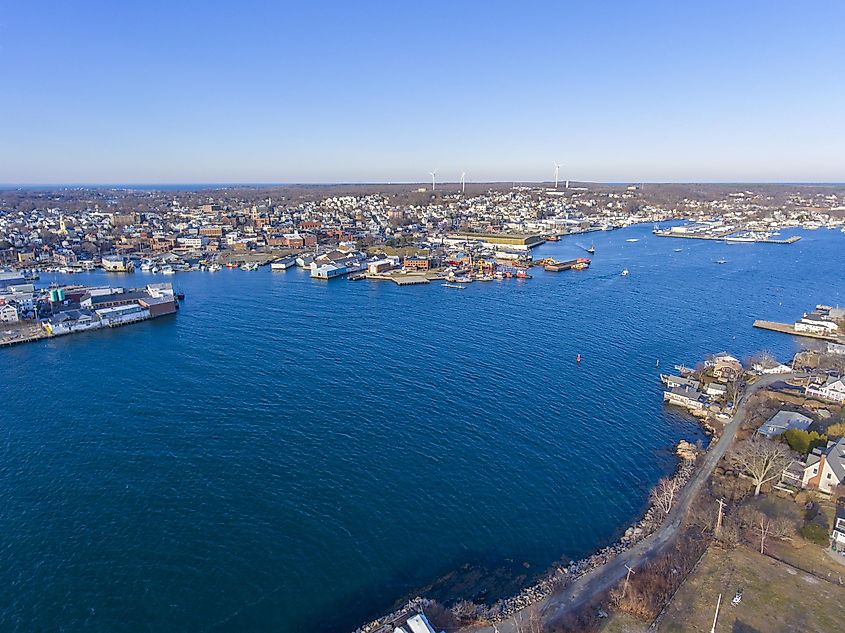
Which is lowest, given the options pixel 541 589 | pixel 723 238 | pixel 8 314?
pixel 541 589

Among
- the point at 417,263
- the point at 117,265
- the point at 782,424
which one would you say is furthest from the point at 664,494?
the point at 117,265

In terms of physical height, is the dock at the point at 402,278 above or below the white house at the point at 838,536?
above

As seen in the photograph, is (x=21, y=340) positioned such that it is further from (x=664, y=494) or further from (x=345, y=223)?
(x=345, y=223)

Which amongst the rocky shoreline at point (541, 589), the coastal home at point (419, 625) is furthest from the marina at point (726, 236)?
the coastal home at point (419, 625)

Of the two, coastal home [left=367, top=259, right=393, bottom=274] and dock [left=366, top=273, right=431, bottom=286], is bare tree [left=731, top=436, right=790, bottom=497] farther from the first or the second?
coastal home [left=367, top=259, right=393, bottom=274]

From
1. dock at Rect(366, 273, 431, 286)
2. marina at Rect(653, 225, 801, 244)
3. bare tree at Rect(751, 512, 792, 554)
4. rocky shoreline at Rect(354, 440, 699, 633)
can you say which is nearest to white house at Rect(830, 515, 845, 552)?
bare tree at Rect(751, 512, 792, 554)

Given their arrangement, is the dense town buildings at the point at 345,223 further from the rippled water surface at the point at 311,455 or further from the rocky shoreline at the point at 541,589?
the rocky shoreline at the point at 541,589
